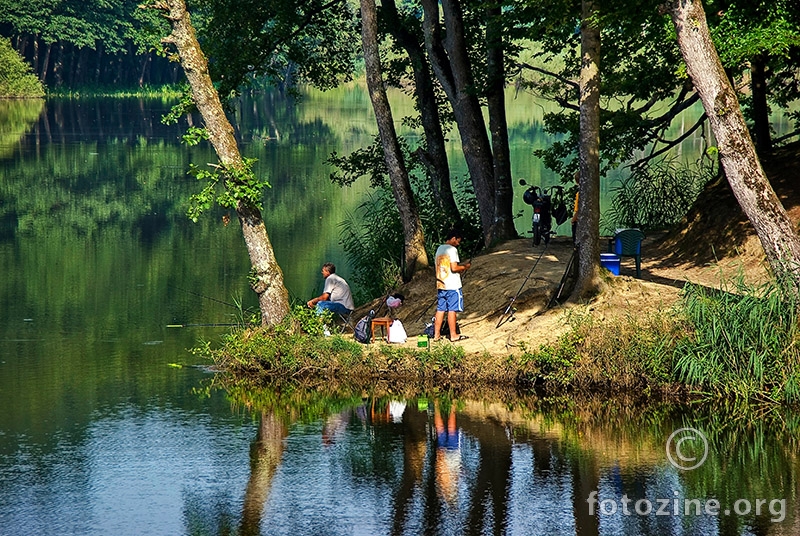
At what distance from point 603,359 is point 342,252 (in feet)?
52.1

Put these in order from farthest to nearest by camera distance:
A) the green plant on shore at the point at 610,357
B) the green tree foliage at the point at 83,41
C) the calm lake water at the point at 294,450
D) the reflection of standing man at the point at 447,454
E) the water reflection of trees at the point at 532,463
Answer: the green tree foliage at the point at 83,41
the green plant on shore at the point at 610,357
the reflection of standing man at the point at 447,454
the calm lake water at the point at 294,450
the water reflection of trees at the point at 532,463

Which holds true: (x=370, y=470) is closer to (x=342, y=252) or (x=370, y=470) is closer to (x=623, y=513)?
(x=623, y=513)

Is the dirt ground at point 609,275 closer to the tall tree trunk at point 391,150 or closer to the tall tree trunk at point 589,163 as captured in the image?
the tall tree trunk at point 589,163

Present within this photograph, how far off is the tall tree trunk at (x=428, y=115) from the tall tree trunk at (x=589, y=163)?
297 inches

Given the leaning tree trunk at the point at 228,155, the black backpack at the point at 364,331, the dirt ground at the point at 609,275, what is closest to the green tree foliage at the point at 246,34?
the leaning tree trunk at the point at 228,155

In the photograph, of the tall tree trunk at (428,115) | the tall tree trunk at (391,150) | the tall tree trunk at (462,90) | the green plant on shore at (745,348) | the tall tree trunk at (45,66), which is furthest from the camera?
the tall tree trunk at (45,66)

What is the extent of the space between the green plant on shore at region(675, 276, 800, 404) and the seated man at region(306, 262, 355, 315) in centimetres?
619

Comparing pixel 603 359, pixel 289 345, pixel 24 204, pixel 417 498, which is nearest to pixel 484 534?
pixel 417 498

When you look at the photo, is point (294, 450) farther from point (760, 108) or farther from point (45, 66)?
point (45, 66)

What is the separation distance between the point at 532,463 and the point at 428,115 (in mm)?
14717

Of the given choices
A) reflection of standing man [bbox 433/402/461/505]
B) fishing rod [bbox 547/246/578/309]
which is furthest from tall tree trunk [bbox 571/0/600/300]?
reflection of standing man [bbox 433/402/461/505]

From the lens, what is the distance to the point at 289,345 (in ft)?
62.3

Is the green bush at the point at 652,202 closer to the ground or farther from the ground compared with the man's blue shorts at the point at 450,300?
farther from the ground

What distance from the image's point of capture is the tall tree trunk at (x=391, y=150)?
22.5 m
